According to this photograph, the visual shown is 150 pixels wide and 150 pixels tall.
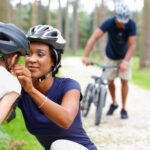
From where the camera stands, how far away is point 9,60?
254 cm

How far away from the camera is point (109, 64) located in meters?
8.95

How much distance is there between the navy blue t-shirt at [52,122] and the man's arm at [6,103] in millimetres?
777

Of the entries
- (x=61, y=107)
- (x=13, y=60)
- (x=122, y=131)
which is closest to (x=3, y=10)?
(x=122, y=131)

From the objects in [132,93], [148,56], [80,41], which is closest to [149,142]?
[132,93]

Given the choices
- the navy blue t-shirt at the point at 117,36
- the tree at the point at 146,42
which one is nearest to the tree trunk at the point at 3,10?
the navy blue t-shirt at the point at 117,36

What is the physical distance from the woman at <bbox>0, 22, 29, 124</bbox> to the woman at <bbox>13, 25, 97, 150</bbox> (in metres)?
0.50

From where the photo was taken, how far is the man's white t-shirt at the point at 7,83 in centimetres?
237

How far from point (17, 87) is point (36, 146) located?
135 inches

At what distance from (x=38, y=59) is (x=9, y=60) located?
609mm

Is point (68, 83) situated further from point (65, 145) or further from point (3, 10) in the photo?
point (3, 10)

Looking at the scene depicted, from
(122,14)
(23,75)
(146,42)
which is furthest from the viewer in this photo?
(146,42)

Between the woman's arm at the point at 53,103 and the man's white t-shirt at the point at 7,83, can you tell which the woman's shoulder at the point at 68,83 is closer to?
the woman's arm at the point at 53,103

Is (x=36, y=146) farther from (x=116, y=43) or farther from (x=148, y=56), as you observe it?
(x=148, y=56)

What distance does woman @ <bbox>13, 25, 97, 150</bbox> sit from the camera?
10.1ft
